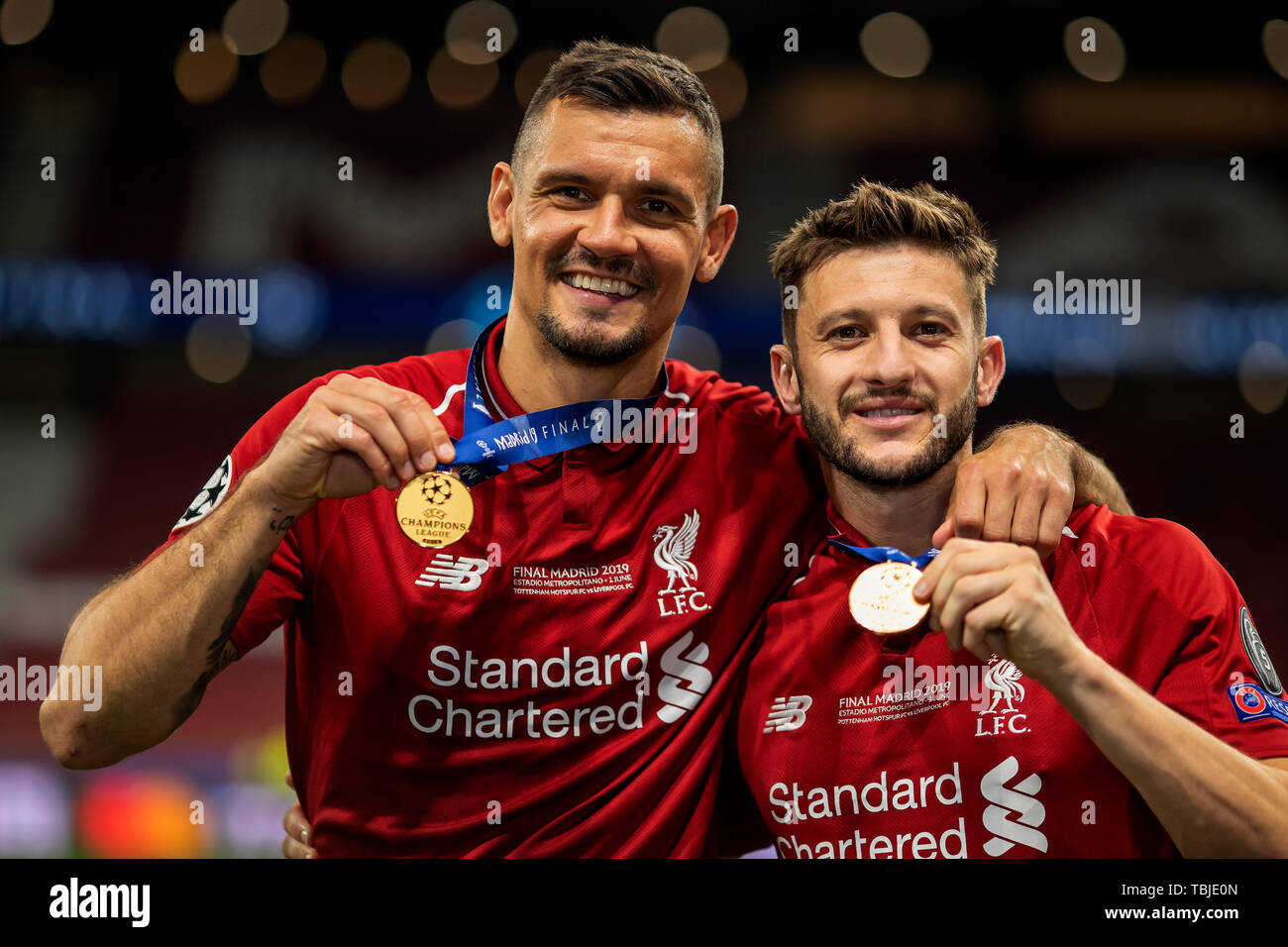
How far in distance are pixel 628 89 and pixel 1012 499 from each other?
1293mm

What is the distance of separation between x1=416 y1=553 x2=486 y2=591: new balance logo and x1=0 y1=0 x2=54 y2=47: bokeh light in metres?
4.49

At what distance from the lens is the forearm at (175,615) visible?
219cm

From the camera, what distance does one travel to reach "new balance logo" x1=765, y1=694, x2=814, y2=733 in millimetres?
2334

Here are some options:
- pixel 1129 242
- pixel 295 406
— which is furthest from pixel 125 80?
pixel 1129 242

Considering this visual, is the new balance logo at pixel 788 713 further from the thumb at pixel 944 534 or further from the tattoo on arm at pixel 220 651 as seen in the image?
the tattoo on arm at pixel 220 651

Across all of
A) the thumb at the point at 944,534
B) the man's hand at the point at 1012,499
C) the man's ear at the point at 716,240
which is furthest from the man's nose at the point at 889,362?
the man's ear at the point at 716,240

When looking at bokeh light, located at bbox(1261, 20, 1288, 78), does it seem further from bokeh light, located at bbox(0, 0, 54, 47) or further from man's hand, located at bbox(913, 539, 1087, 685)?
bokeh light, located at bbox(0, 0, 54, 47)

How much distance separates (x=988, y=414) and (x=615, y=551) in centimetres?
353

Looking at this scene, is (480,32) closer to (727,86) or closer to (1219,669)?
(727,86)

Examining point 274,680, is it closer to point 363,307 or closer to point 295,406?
point 363,307

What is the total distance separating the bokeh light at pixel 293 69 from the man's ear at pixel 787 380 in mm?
3755

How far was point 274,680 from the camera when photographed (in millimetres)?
5652

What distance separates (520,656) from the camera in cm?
239

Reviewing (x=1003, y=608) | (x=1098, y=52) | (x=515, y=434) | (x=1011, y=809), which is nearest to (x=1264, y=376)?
(x=1098, y=52)
